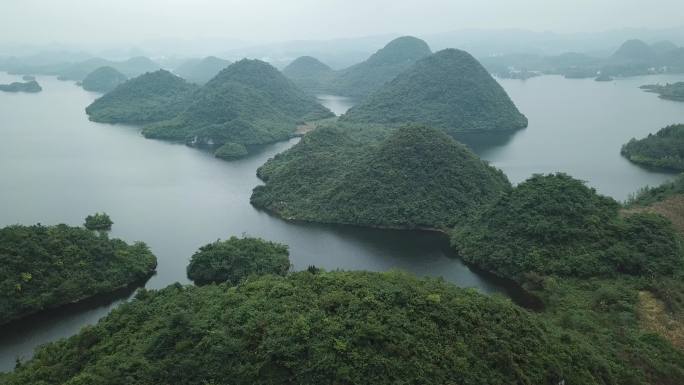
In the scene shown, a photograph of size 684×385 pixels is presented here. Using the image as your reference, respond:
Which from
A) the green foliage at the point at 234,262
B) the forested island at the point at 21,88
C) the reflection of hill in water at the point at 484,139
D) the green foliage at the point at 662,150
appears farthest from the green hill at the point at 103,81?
the green foliage at the point at 662,150

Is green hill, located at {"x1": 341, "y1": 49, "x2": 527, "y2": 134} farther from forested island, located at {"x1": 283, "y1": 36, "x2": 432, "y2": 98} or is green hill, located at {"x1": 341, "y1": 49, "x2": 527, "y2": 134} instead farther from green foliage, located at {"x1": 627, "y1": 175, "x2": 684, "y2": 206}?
green foliage, located at {"x1": 627, "y1": 175, "x2": 684, "y2": 206}

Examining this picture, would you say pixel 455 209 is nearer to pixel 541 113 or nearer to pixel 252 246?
pixel 252 246

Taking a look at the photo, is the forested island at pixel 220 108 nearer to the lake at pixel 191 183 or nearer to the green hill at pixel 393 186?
the lake at pixel 191 183

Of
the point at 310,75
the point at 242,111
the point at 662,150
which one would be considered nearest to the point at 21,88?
the point at 310,75

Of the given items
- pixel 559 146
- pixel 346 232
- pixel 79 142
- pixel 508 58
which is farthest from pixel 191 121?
pixel 508 58

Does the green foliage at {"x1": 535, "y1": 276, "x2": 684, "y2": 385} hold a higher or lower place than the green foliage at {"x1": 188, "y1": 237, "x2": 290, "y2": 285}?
higher

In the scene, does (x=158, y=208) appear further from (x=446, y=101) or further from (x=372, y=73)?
(x=372, y=73)

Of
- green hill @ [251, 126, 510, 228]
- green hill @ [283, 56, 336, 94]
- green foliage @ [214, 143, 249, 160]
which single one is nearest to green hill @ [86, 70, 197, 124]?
green foliage @ [214, 143, 249, 160]
